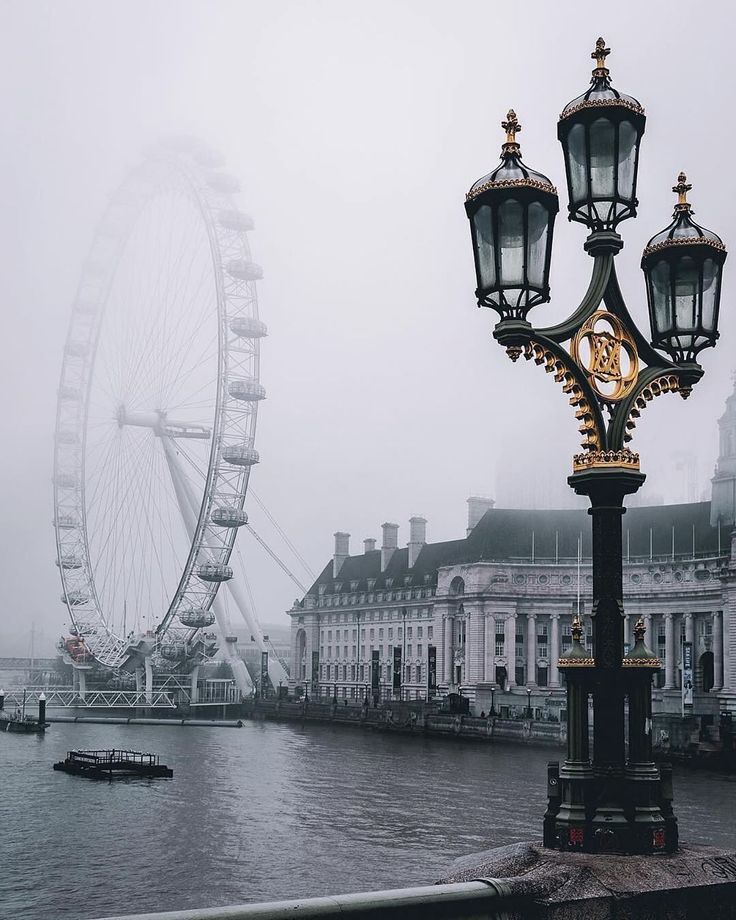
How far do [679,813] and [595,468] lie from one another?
36292 millimetres

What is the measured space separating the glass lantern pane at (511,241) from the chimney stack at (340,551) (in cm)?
13527

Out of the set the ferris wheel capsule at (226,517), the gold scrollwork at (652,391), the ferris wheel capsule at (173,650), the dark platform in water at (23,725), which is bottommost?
the dark platform in water at (23,725)

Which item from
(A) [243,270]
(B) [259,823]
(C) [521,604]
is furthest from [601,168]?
(C) [521,604]

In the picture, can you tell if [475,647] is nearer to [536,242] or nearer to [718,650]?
[718,650]

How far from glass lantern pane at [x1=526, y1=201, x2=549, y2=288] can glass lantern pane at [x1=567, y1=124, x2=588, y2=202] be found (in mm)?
590

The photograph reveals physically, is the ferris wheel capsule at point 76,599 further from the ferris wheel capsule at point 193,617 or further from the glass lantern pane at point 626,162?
the glass lantern pane at point 626,162

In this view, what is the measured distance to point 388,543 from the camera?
13550 cm

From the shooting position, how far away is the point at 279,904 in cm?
568

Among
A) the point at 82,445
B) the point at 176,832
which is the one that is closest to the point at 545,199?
the point at 176,832

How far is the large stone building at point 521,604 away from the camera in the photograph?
97.4m

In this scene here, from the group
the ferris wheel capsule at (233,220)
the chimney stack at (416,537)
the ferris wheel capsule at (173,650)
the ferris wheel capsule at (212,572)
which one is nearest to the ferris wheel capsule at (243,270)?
the ferris wheel capsule at (233,220)

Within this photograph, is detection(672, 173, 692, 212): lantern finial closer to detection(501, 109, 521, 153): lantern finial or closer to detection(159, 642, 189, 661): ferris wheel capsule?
detection(501, 109, 521, 153): lantern finial

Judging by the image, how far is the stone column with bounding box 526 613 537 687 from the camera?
362 feet

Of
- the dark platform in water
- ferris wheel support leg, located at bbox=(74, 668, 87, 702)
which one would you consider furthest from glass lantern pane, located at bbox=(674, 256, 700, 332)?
ferris wheel support leg, located at bbox=(74, 668, 87, 702)
